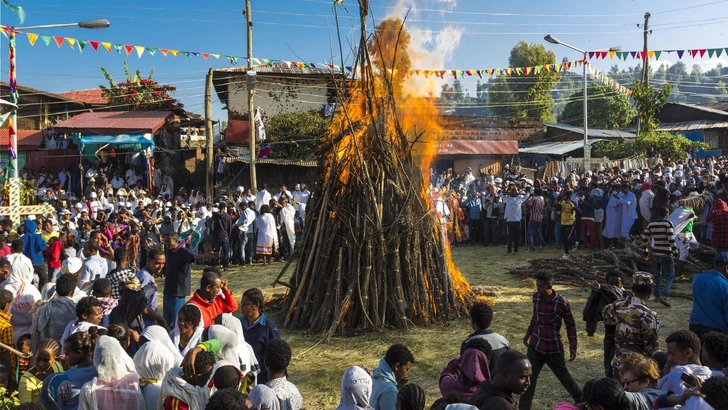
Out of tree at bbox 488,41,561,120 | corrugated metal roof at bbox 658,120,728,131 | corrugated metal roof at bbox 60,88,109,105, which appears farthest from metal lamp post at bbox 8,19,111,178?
tree at bbox 488,41,561,120

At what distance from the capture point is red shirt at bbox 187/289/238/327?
667 centimetres

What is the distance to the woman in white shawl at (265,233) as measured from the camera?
16.8 meters

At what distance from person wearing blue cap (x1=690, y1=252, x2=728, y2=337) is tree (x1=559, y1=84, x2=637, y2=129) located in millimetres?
41471

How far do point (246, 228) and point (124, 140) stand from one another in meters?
13.5

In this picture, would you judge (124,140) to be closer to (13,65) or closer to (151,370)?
(13,65)

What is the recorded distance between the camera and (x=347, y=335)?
31.9ft

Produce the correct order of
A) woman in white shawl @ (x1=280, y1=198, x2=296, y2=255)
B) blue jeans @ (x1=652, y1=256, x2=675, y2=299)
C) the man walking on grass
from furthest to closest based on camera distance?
woman in white shawl @ (x1=280, y1=198, x2=296, y2=255) → blue jeans @ (x1=652, y1=256, x2=675, y2=299) → the man walking on grass

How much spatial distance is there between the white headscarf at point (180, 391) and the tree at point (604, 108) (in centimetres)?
4531

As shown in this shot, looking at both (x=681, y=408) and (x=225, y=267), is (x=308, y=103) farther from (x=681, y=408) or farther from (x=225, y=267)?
(x=681, y=408)

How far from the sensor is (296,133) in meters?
27.3

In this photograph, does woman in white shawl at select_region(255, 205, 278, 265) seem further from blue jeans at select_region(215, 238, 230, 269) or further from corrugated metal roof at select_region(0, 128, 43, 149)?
corrugated metal roof at select_region(0, 128, 43, 149)

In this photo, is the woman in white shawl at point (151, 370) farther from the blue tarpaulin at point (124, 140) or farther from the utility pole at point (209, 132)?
the blue tarpaulin at point (124, 140)

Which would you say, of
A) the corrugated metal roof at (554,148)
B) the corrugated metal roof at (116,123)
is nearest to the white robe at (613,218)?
the corrugated metal roof at (554,148)

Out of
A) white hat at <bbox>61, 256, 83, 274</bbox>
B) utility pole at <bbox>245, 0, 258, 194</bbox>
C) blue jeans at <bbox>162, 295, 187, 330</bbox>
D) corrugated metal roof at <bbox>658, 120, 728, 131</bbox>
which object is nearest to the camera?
blue jeans at <bbox>162, 295, 187, 330</bbox>
